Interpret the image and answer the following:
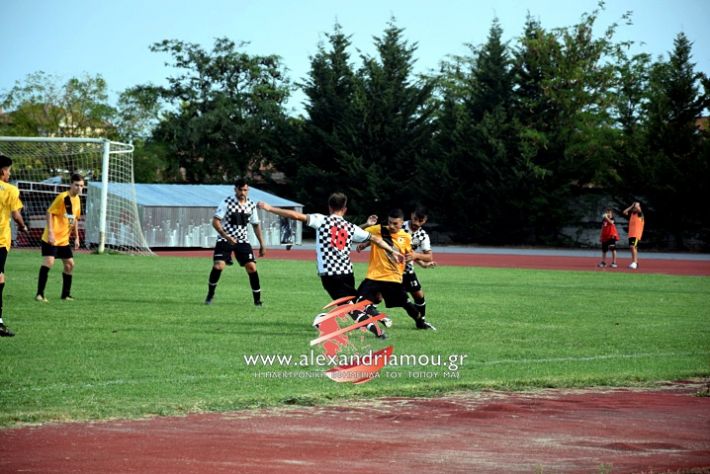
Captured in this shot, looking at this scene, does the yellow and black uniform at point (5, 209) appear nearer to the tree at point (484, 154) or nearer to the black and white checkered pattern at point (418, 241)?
the black and white checkered pattern at point (418, 241)

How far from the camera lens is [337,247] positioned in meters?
12.8

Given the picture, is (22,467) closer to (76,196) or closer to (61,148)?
(76,196)

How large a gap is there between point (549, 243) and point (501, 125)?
6.31m

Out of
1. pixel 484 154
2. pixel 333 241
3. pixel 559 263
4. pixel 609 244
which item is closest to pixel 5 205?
pixel 333 241

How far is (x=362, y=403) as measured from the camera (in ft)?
28.1

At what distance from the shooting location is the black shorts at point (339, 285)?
1290cm

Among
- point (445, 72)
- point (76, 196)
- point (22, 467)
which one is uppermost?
point (445, 72)

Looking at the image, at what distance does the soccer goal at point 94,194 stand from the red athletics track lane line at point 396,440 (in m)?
28.4

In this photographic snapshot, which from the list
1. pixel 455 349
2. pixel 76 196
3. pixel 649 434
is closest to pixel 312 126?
pixel 76 196

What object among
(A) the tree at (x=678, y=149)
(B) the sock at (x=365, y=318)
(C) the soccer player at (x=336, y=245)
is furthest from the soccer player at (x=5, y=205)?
(A) the tree at (x=678, y=149)

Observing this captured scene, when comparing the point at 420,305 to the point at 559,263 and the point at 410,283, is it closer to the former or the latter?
the point at 410,283

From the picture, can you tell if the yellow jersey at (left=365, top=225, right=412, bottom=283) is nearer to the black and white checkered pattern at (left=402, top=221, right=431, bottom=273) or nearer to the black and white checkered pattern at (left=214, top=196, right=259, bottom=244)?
the black and white checkered pattern at (left=402, top=221, right=431, bottom=273)

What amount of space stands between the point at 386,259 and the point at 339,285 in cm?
66

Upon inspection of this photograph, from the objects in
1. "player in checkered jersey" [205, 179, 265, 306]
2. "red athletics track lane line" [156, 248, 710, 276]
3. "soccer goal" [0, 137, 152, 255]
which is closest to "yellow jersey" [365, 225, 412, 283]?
"player in checkered jersey" [205, 179, 265, 306]
